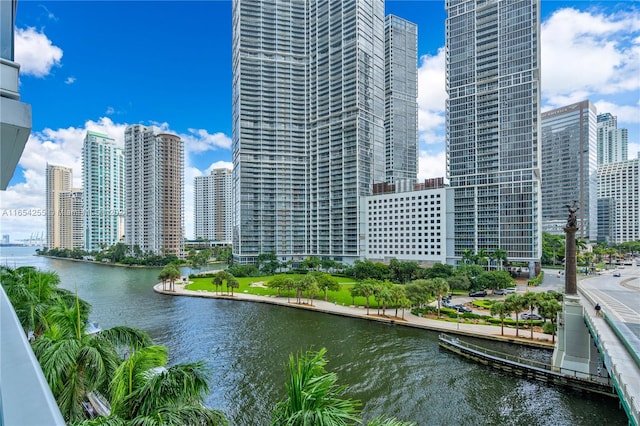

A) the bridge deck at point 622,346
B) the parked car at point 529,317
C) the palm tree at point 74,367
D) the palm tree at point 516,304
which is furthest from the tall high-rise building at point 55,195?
the bridge deck at point 622,346

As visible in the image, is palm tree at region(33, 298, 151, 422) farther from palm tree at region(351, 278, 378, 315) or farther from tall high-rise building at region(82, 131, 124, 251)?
tall high-rise building at region(82, 131, 124, 251)

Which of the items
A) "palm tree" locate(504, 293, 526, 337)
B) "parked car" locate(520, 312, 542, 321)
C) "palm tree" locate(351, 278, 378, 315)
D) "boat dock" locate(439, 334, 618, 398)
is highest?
"palm tree" locate(504, 293, 526, 337)

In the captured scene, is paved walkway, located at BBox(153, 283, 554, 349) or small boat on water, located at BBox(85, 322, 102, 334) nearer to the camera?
small boat on water, located at BBox(85, 322, 102, 334)

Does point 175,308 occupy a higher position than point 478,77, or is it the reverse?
point 478,77

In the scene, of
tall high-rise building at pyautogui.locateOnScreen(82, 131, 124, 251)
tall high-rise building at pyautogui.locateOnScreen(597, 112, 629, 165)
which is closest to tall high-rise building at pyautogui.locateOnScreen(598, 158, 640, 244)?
tall high-rise building at pyautogui.locateOnScreen(597, 112, 629, 165)

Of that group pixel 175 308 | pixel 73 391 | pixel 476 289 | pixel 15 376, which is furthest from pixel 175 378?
pixel 476 289

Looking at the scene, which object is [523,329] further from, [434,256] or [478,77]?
[478,77]

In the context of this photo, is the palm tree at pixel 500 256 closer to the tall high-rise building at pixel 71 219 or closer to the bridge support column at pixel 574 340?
the bridge support column at pixel 574 340
